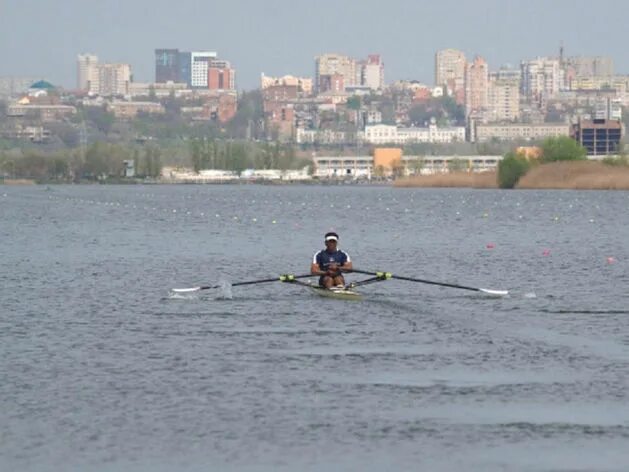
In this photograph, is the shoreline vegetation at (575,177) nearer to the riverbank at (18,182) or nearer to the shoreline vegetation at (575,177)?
the shoreline vegetation at (575,177)

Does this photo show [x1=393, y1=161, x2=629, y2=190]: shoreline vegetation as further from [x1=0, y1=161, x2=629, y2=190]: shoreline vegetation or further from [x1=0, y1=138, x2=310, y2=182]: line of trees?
[x1=0, y1=138, x2=310, y2=182]: line of trees

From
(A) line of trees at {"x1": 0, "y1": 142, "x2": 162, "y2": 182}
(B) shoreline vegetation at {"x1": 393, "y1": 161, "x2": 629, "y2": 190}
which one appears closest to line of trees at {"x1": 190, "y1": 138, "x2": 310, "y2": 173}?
(A) line of trees at {"x1": 0, "y1": 142, "x2": 162, "y2": 182}

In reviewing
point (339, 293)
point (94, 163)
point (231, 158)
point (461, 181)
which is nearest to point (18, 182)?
point (94, 163)

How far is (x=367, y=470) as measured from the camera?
53.7 feet

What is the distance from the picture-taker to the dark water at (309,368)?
17156 mm

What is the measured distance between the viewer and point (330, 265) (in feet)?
96.5

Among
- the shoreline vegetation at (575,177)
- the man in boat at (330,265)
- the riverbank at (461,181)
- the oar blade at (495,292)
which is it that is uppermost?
the man in boat at (330,265)

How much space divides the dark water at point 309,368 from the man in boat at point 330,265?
423 millimetres

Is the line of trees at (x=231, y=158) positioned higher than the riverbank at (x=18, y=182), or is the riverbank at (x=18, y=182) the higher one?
the line of trees at (x=231, y=158)

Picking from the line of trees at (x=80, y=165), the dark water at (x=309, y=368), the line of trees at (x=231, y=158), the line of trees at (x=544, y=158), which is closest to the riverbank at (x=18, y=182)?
the line of trees at (x=80, y=165)

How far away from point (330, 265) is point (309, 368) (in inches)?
312

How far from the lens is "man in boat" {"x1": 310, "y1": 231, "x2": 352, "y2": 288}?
96.4 ft

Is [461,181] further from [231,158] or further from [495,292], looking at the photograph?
[495,292]

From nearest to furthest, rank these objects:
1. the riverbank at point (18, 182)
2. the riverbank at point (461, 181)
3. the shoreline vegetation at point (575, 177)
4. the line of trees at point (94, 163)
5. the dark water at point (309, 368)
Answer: the dark water at point (309, 368)
the shoreline vegetation at point (575, 177)
the riverbank at point (461, 181)
the riverbank at point (18, 182)
the line of trees at point (94, 163)
